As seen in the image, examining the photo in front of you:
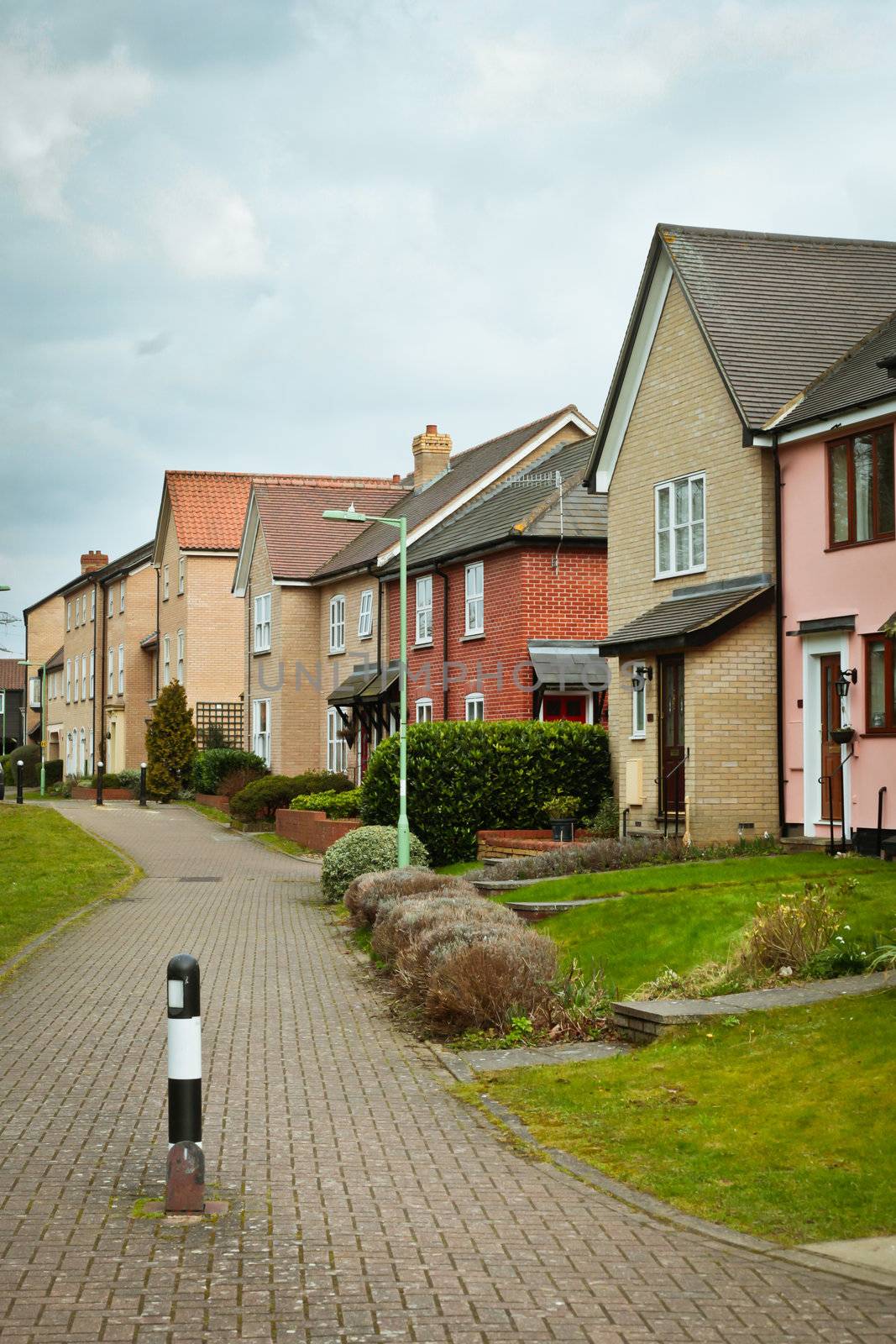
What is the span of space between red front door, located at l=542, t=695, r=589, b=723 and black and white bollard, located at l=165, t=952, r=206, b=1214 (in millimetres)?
24033

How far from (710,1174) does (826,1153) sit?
0.62 metres

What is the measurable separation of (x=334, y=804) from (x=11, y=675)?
322 feet

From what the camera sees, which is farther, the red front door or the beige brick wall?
the red front door

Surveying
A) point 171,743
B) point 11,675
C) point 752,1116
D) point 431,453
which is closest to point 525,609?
point 431,453

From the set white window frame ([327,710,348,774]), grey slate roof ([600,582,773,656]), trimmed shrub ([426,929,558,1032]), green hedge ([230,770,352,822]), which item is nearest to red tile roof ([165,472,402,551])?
white window frame ([327,710,348,774])

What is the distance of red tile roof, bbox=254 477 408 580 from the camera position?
4569cm

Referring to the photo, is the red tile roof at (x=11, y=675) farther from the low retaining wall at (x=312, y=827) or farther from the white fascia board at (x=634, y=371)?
the white fascia board at (x=634, y=371)

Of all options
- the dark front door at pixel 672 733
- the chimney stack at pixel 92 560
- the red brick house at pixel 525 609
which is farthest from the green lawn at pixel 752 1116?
the chimney stack at pixel 92 560

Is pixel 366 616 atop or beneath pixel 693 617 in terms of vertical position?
atop

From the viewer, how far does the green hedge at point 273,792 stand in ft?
131

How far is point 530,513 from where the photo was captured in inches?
1244

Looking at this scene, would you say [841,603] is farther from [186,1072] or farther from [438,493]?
[438,493]

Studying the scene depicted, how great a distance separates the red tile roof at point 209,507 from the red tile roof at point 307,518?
16.5 feet

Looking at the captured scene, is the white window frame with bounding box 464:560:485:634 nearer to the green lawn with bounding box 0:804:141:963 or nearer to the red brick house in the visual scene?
the red brick house
